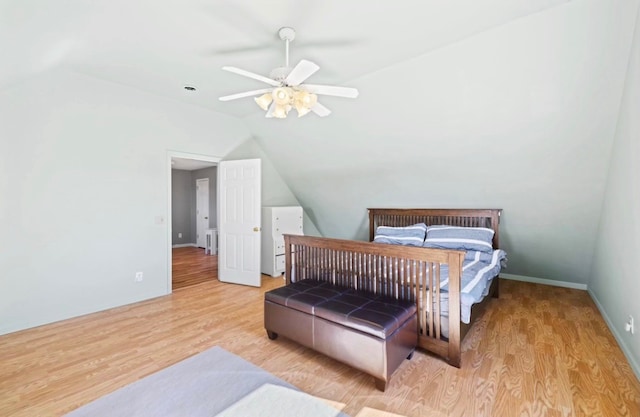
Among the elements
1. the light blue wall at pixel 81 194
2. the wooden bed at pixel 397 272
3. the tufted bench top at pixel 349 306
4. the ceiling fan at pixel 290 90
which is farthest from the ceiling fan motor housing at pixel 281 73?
the light blue wall at pixel 81 194

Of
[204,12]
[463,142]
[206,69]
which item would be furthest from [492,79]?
[206,69]

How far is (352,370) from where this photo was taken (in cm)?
222

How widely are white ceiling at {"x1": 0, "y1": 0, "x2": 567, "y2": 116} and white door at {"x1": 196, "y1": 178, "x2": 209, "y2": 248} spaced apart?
16.4ft

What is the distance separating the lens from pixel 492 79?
8.39 ft

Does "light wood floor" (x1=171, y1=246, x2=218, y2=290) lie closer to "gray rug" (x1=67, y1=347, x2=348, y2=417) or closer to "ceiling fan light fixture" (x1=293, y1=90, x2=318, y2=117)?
"gray rug" (x1=67, y1=347, x2=348, y2=417)

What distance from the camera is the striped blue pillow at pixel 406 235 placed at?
4.14 m

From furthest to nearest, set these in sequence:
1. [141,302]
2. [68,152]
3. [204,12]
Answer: [141,302], [68,152], [204,12]

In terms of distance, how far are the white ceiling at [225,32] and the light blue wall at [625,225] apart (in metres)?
1.06

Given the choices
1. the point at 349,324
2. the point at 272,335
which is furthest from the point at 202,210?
the point at 349,324

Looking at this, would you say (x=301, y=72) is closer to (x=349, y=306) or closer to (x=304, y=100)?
(x=304, y=100)

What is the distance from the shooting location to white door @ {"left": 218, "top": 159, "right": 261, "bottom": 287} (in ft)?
14.3

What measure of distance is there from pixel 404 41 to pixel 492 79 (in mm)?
902

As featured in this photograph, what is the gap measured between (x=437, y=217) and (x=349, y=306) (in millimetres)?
2768

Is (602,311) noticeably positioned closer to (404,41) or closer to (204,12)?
(404,41)
